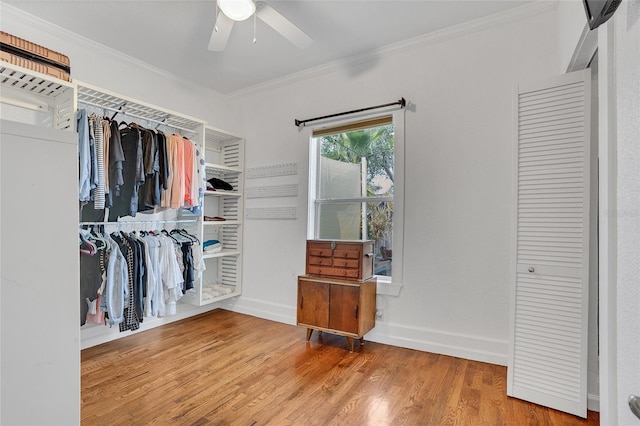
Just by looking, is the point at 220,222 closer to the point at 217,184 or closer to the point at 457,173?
the point at 217,184

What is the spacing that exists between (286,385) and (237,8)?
2.43 meters

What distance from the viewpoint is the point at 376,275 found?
3170 millimetres

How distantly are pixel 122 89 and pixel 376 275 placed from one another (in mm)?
3072

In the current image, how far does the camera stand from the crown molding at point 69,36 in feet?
8.04

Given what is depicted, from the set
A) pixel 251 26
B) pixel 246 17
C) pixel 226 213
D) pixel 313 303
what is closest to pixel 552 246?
pixel 313 303

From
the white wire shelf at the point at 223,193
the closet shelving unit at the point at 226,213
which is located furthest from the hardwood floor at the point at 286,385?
the white wire shelf at the point at 223,193

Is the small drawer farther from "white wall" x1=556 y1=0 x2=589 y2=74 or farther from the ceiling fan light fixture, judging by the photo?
"white wall" x1=556 y1=0 x2=589 y2=74

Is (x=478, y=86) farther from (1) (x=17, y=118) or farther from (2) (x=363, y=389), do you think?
(1) (x=17, y=118)

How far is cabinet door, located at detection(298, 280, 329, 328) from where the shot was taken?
2863 mm

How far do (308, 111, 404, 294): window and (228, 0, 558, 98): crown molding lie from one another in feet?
1.95

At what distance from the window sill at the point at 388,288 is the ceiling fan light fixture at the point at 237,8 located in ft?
7.83

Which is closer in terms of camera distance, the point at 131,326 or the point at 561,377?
the point at 561,377

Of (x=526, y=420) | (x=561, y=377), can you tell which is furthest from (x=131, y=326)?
(x=561, y=377)

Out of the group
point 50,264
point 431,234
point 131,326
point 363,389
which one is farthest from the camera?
point 431,234
